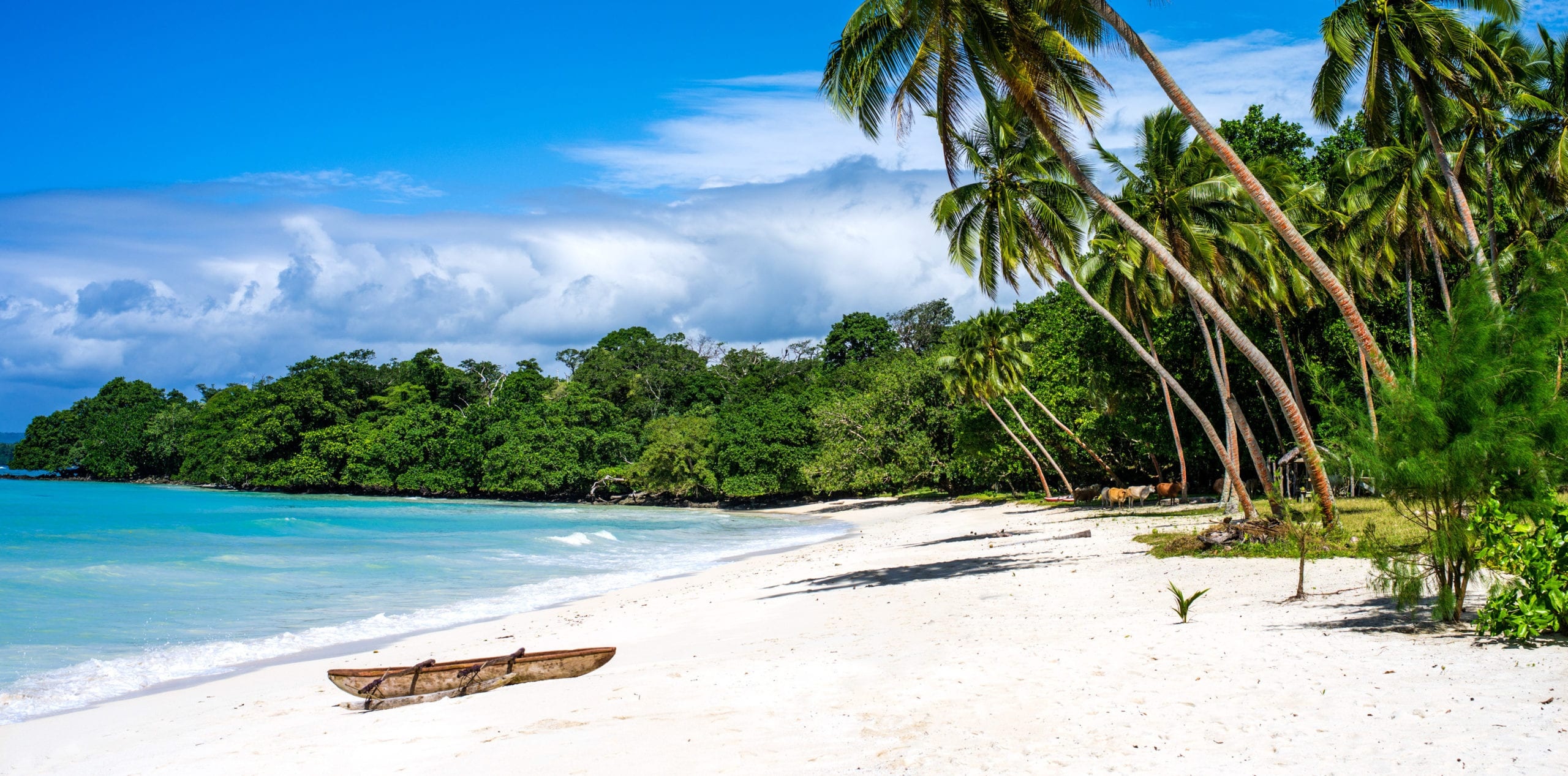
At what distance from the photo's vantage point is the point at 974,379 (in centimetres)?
3209

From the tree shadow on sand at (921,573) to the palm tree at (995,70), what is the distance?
14.8 ft

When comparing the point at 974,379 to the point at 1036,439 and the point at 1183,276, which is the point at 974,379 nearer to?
the point at 1036,439

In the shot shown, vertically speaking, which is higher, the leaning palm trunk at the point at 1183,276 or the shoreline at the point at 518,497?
the leaning palm trunk at the point at 1183,276

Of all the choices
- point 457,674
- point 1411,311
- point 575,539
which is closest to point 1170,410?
point 1411,311

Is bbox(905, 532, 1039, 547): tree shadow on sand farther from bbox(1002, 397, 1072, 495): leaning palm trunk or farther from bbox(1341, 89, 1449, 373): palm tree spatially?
bbox(1002, 397, 1072, 495): leaning palm trunk

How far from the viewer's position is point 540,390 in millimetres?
60875

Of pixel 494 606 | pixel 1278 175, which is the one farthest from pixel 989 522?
pixel 494 606

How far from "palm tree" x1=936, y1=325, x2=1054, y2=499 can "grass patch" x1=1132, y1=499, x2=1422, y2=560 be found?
15.1 meters

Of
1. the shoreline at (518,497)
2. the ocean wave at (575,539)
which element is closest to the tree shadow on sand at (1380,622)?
the ocean wave at (575,539)

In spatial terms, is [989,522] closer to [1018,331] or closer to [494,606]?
[1018,331]

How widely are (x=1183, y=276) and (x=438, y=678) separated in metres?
10.6

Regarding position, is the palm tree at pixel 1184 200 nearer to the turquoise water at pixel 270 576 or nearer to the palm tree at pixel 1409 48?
the palm tree at pixel 1409 48

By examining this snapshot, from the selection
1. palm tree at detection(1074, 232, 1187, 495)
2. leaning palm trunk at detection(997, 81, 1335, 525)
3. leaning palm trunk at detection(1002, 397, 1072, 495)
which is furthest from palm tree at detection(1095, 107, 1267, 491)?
leaning palm trunk at detection(1002, 397, 1072, 495)

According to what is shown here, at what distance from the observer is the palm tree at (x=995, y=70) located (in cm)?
1260
